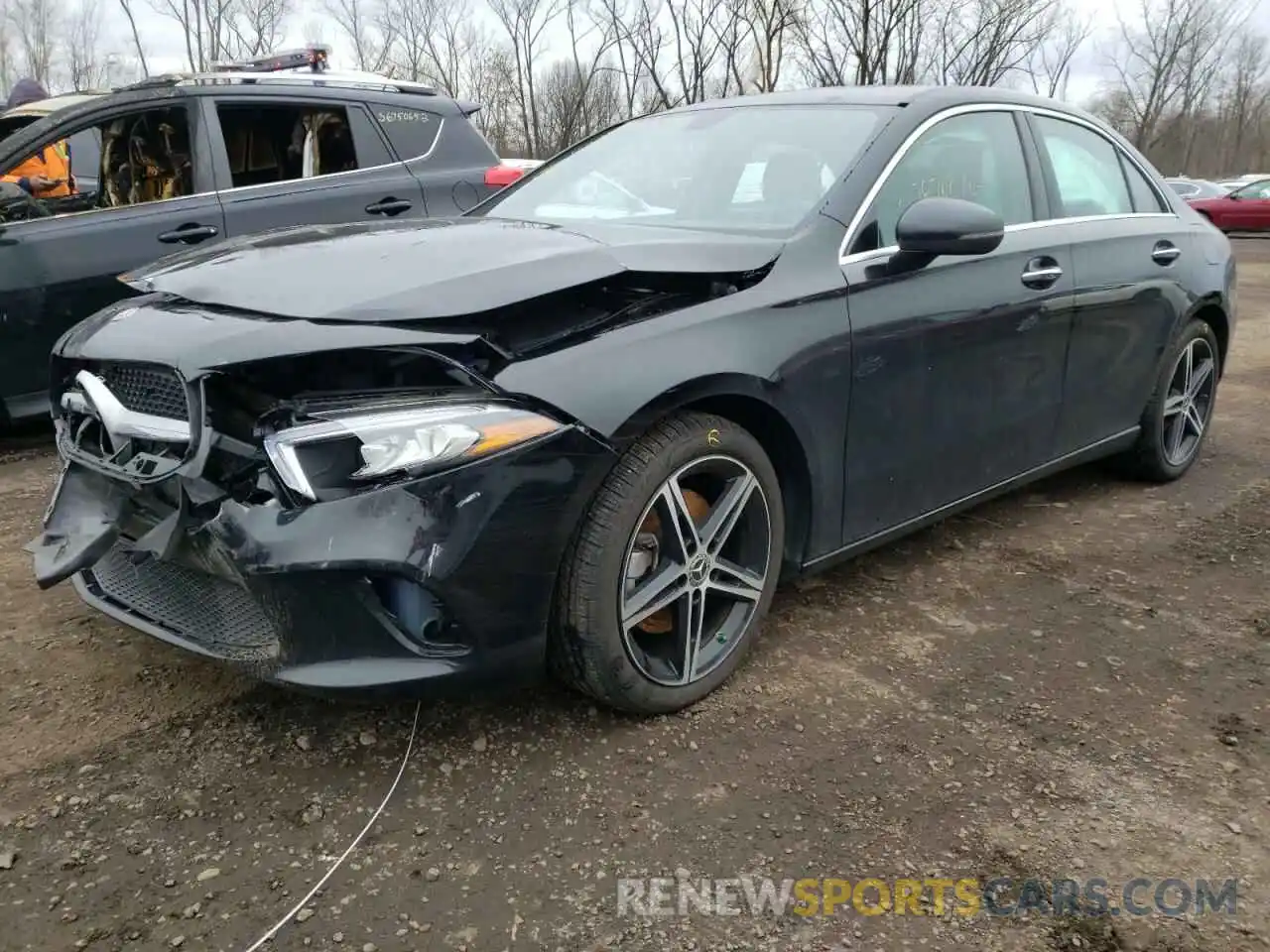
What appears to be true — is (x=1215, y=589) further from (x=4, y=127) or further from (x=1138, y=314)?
(x=4, y=127)

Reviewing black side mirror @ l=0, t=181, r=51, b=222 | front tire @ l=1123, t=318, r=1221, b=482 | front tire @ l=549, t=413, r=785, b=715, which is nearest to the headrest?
front tire @ l=549, t=413, r=785, b=715

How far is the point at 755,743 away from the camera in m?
2.49

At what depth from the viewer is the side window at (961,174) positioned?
3.01 meters

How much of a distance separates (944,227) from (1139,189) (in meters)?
1.99

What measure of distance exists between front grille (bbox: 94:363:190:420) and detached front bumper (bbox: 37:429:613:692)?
8.9 inches

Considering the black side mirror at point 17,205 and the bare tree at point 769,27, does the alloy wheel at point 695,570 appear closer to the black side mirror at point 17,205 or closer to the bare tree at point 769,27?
the black side mirror at point 17,205

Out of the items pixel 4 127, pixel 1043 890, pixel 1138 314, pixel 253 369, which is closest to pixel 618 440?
pixel 253 369

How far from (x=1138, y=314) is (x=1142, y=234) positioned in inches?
13.4

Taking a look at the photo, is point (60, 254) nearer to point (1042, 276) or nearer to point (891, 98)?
point (891, 98)

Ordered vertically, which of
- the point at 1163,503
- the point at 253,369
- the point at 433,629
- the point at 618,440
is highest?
the point at 253,369

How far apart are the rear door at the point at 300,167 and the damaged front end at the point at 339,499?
3224mm

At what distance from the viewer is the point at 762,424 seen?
2.71m

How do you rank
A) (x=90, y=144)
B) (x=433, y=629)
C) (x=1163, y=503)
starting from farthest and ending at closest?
(x=90, y=144) → (x=1163, y=503) → (x=433, y=629)

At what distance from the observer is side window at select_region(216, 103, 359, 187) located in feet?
17.7
